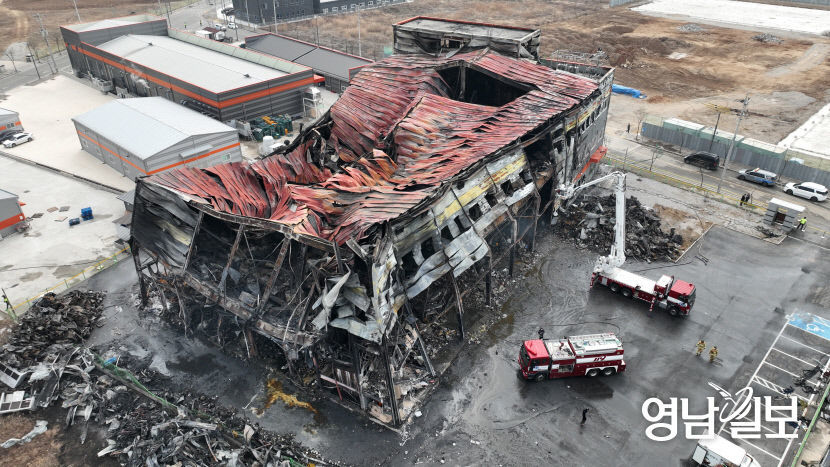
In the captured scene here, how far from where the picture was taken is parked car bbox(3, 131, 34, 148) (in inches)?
2266

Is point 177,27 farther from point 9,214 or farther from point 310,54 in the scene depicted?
point 9,214

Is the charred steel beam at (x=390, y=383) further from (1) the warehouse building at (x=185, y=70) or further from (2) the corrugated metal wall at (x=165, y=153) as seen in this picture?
(1) the warehouse building at (x=185, y=70)

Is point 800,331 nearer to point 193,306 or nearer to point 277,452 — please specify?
point 277,452

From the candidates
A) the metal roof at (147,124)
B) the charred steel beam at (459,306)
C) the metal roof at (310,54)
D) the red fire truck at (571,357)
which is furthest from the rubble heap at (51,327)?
the metal roof at (310,54)

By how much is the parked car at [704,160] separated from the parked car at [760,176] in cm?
246

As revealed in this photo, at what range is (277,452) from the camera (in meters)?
25.0

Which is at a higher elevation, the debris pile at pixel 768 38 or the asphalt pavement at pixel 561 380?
the debris pile at pixel 768 38

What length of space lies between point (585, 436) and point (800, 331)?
54.4 ft

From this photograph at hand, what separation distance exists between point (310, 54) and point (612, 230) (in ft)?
170

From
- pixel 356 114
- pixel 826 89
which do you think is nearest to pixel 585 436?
pixel 356 114

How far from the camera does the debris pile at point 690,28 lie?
330 feet

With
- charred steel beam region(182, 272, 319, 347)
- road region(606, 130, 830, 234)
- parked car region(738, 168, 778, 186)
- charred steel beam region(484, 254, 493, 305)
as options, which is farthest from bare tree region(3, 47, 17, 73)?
parked car region(738, 168, 778, 186)

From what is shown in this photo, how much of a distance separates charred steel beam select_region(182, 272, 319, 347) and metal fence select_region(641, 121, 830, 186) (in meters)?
46.5

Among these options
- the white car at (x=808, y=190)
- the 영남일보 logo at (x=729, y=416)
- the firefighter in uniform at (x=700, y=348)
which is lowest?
the 영남일보 logo at (x=729, y=416)
